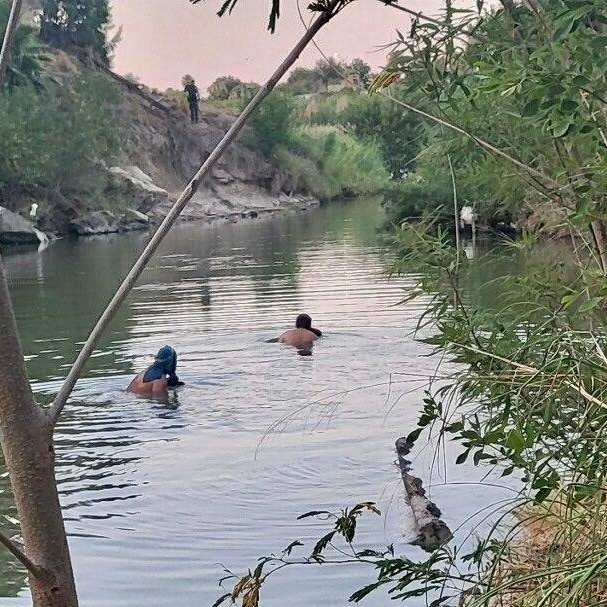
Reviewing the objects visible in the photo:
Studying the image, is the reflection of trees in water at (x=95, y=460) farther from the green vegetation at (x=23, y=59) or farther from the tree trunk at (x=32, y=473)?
the green vegetation at (x=23, y=59)

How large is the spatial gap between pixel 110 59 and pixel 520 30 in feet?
233

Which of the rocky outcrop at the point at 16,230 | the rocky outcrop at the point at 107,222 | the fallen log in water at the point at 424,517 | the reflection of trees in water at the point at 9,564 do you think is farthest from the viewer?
the rocky outcrop at the point at 107,222

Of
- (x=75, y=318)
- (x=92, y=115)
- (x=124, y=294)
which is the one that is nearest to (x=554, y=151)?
(x=124, y=294)

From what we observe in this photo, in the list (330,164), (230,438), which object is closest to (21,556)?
(230,438)

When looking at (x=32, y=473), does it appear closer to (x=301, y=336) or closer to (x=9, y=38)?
(x=9, y=38)

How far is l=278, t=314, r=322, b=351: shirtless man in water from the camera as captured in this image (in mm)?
14422

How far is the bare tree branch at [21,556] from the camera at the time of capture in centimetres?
179

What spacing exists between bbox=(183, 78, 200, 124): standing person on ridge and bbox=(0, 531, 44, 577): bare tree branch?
67.5m

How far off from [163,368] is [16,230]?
104 feet

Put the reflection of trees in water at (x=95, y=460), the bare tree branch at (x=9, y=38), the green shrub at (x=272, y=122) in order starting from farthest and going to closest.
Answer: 1. the green shrub at (x=272, y=122)
2. the reflection of trees in water at (x=95, y=460)
3. the bare tree branch at (x=9, y=38)

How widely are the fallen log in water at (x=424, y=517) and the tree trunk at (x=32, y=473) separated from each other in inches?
186

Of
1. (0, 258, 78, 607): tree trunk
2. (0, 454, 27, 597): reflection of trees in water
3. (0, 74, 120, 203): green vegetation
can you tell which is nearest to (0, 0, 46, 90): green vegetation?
(0, 74, 120, 203): green vegetation

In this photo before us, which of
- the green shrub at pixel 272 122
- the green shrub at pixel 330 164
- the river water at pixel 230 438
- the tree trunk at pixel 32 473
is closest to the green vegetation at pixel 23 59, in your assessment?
the green shrub at pixel 272 122

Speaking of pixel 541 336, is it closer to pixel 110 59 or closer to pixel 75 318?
pixel 75 318
